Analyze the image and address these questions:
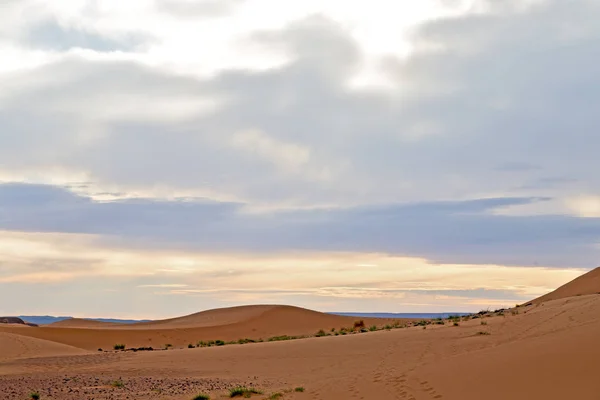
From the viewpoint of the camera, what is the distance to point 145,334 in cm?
6025

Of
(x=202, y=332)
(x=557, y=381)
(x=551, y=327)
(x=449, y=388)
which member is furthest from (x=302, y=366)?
(x=202, y=332)

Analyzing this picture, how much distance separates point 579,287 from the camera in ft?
161

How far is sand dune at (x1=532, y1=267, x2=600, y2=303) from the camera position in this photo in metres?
47.1

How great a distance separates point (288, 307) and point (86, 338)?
36.8 metres

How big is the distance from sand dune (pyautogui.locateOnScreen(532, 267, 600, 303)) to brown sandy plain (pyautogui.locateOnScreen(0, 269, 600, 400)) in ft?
59.4

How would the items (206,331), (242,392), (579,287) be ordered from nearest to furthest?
(242,392), (579,287), (206,331)

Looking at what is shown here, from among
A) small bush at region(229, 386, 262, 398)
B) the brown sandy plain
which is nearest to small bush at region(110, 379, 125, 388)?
the brown sandy plain

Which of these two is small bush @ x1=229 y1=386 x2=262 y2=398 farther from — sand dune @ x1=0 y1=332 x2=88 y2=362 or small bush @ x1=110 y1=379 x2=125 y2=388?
sand dune @ x1=0 y1=332 x2=88 y2=362

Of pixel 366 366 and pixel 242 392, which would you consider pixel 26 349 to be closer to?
pixel 366 366

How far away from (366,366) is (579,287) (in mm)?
31353

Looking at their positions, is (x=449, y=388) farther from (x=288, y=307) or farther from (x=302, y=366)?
(x=288, y=307)

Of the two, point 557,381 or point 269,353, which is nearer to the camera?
point 557,381

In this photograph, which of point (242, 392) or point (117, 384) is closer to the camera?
point (242, 392)

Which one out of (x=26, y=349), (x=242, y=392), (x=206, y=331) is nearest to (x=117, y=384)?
(x=242, y=392)
